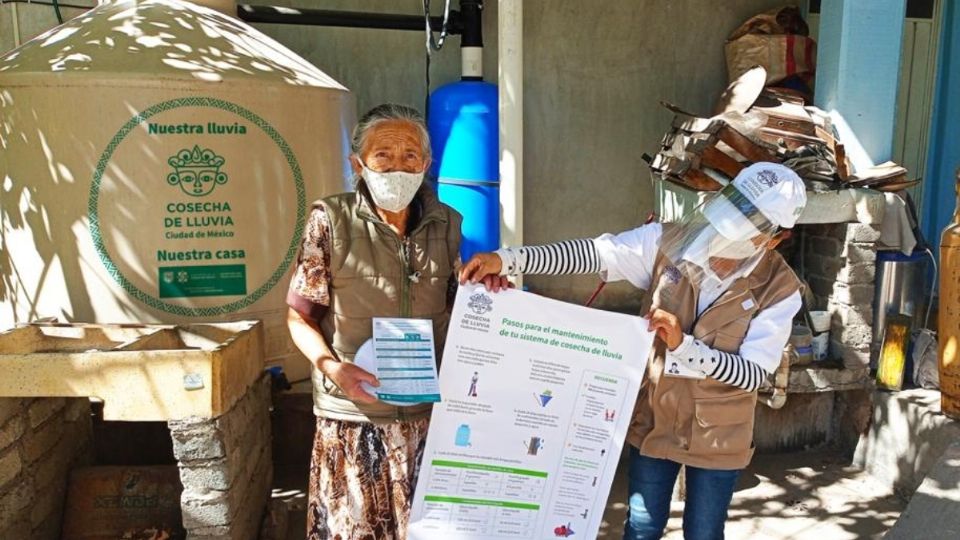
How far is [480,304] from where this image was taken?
236 cm

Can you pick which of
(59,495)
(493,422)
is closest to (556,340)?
(493,422)

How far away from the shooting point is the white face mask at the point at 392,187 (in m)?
2.33

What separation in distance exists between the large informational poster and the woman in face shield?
0.37ft

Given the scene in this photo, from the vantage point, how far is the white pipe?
14.9ft

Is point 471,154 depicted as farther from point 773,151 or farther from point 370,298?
point 370,298

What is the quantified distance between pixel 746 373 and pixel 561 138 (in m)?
3.46

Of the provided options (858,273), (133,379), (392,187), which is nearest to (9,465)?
(133,379)

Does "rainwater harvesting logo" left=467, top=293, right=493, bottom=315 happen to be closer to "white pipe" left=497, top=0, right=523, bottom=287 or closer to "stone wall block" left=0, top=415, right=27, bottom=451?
"stone wall block" left=0, top=415, right=27, bottom=451

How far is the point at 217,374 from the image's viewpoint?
3.01 m

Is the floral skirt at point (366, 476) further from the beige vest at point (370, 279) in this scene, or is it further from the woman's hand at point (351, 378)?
the woman's hand at point (351, 378)

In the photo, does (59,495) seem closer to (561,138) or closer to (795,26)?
(561,138)

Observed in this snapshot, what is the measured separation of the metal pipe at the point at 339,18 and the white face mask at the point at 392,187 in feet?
9.63

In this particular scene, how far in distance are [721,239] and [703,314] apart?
0.25 m

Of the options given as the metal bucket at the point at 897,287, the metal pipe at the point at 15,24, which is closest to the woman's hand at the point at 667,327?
the metal bucket at the point at 897,287
